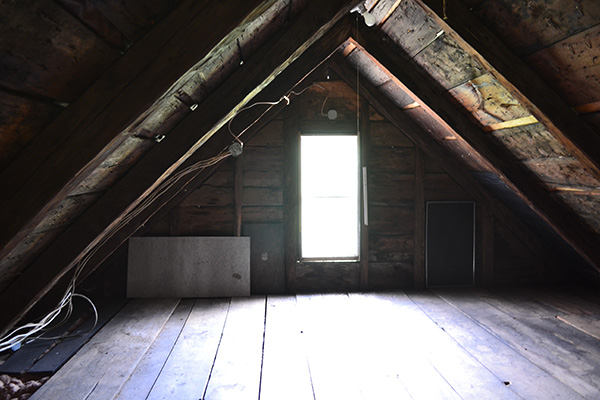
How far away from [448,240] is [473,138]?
131cm

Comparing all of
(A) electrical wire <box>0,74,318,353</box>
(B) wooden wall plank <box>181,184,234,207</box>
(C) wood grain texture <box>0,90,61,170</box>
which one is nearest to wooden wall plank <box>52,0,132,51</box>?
(C) wood grain texture <box>0,90,61,170</box>

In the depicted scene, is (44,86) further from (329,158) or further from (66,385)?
(329,158)

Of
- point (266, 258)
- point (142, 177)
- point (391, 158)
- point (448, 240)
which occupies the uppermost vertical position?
point (391, 158)

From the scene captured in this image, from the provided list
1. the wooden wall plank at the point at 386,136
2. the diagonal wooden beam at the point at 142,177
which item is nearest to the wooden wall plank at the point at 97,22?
the diagonal wooden beam at the point at 142,177

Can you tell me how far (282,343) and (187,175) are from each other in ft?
5.37

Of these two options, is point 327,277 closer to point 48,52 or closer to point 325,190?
point 325,190

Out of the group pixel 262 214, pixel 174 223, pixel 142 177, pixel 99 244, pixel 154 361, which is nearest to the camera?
pixel 142 177

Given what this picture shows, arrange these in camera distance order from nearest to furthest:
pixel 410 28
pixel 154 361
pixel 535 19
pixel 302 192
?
pixel 535 19 → pixel 154 361 → pixel 410 28 → pixel 302 192

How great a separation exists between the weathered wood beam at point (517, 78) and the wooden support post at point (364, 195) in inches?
67.9

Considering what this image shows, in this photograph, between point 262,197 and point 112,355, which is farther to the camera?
point 262,197

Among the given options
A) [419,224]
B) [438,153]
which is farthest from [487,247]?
[438,153]

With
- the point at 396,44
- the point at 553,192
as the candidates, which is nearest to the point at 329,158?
the point at 396,44

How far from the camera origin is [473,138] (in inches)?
125

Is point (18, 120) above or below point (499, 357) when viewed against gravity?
above
